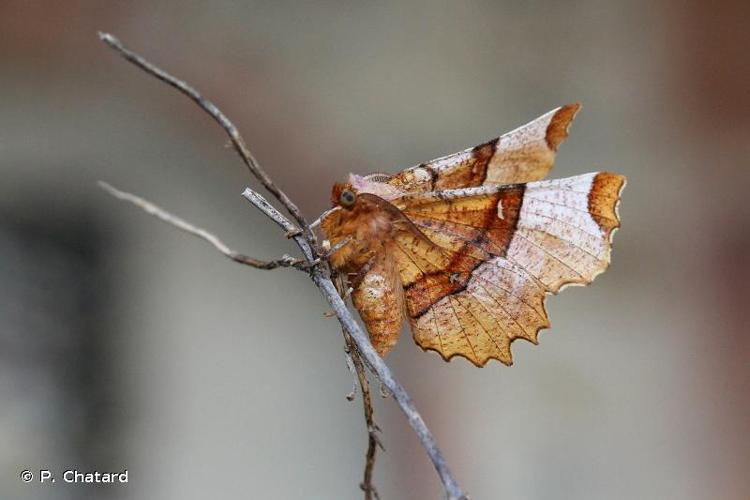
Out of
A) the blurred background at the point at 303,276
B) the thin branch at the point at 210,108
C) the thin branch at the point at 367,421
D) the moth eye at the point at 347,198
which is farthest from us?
the blurred background at the point at 303,276

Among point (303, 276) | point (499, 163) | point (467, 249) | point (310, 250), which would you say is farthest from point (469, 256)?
point (303, 276)

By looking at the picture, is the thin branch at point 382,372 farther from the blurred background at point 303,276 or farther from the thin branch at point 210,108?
the blurred background at point 303,276

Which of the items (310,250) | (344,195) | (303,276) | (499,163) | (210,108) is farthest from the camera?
(303,276)

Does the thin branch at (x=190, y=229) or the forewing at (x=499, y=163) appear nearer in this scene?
the thin branch at (x=190, y=229)

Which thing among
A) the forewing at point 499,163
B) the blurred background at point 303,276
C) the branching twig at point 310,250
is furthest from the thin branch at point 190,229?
the blurred background at point 303,276

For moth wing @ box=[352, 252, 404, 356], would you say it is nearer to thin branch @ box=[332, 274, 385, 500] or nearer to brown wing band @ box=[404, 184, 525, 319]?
brown wing band @ box=[404, 184, 525, 319]

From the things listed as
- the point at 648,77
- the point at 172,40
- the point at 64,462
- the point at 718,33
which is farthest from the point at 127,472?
the point at 718,33

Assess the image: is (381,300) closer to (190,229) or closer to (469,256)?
(469,256)

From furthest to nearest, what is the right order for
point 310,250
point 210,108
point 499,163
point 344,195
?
point 499,163, point 344,195, point 310,250, point 210,108

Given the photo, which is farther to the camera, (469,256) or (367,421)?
(469,256)
